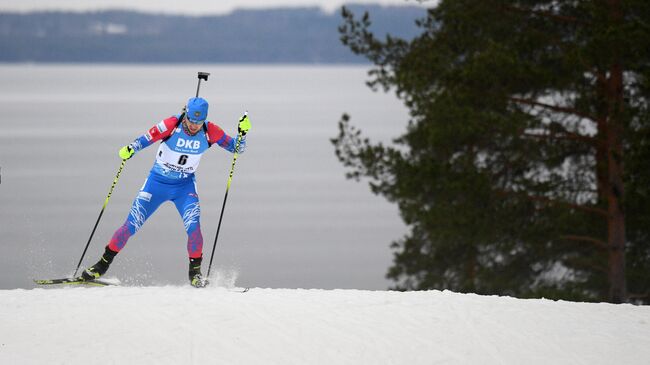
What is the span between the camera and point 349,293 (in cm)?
1080

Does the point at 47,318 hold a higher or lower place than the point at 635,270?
lower

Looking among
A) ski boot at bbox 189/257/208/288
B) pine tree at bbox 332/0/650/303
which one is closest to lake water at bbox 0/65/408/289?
ski boot at bbox 189/257/208/288

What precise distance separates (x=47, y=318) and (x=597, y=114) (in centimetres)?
1231

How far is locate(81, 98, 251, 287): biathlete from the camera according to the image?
11.0 meters

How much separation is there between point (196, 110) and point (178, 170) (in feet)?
2.50

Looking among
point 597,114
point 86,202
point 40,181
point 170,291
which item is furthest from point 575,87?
point 40,181

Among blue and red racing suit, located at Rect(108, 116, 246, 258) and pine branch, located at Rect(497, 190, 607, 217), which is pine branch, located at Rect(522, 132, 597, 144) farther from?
blue and red racing suit, located at Rect(108, 116, 246, 258)

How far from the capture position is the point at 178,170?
36.6 feet

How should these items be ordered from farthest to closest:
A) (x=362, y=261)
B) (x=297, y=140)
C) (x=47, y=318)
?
(x=297, y=140) → (x=362, y=261) → (x=47, y=318)

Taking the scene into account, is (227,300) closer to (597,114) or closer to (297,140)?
(597,114)

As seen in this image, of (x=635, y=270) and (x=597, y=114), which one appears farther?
(x=635, y=270)

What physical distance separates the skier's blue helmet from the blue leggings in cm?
77

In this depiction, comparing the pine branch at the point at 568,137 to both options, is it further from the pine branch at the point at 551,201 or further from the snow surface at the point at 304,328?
the snow surface at the point at 304,328

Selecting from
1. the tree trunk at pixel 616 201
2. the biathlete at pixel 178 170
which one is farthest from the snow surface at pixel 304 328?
the tree trunk at pixel 616 201
